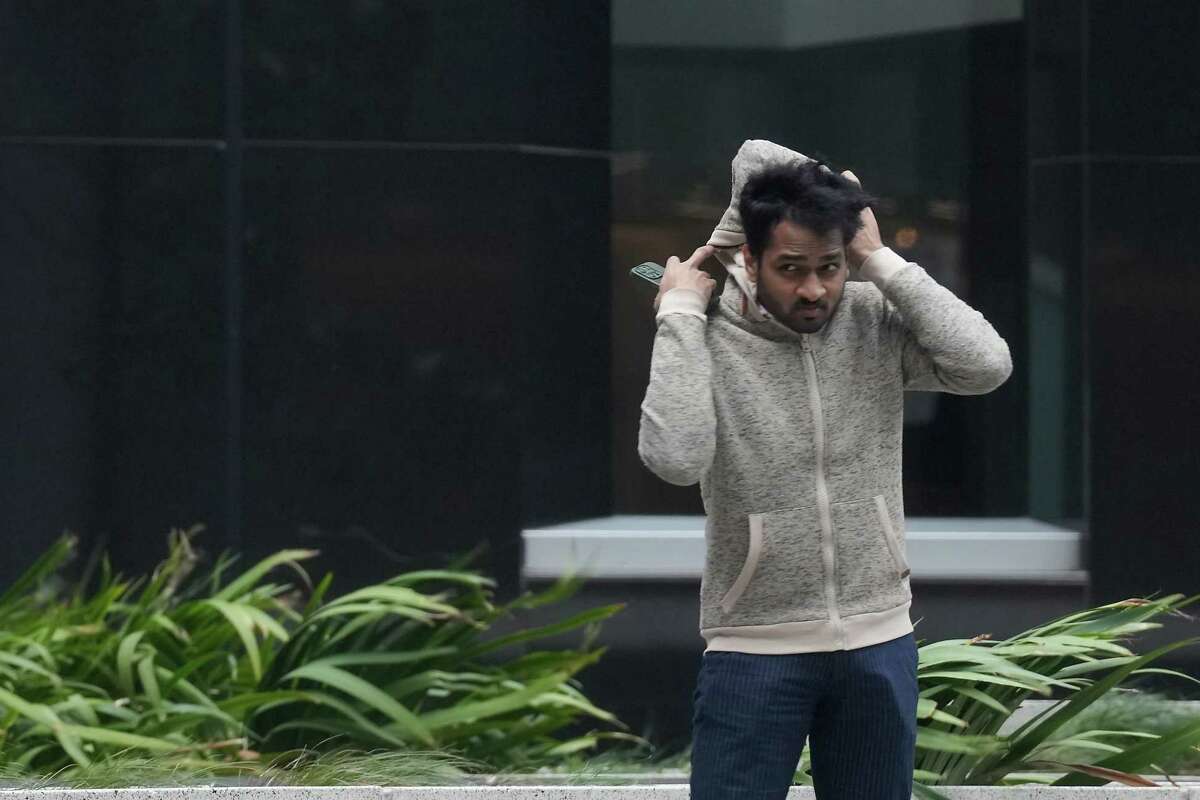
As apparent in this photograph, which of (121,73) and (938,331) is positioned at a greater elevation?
(121,73)

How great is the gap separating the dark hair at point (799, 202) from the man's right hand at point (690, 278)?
13 cm

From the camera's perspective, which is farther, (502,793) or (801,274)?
(502,793)

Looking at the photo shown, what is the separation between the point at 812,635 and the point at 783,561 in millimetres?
133

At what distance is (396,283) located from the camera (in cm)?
680

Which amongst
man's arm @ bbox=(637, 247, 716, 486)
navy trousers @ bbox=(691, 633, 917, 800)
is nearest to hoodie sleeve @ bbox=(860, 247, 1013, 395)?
man's arm @ bbox=(637, 247, 716, 486)

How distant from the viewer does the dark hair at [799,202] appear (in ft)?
9.42

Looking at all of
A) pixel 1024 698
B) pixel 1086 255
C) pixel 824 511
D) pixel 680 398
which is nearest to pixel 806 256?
pixel 680 398

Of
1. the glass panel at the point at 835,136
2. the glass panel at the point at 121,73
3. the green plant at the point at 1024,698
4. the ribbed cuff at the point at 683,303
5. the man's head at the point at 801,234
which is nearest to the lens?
the man's head at the point at 801,234

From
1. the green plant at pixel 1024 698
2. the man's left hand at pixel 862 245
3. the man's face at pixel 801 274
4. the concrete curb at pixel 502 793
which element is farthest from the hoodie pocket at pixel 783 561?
the concrete curb at pixel 502 793

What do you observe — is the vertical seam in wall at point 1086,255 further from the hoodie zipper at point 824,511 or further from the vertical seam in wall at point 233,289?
the hoodie zipper at point 824,511

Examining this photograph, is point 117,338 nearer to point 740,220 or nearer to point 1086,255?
point 1086,255

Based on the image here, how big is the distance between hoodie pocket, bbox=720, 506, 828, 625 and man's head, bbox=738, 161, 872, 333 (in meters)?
0.32

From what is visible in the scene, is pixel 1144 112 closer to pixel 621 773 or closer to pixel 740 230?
pixel 621 773

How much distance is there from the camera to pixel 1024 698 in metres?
4.41
